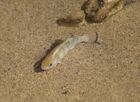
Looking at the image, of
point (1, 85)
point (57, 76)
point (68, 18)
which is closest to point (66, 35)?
point (68, 18)

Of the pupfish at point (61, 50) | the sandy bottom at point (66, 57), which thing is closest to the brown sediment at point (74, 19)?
the sandy bottom at point (66, 57)

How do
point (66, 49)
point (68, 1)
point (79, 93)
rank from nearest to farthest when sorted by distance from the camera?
point (79, 93)
point (66, 49)
point (68, 1)

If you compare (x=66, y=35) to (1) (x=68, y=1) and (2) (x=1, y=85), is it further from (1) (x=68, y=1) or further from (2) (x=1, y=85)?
(2) (x=1, y=85)

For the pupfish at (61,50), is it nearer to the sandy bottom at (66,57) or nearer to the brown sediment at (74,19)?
the sandy bottom at (66,57)

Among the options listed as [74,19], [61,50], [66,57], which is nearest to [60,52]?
[61,50]

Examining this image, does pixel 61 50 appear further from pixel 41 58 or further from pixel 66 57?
pixel 41 58

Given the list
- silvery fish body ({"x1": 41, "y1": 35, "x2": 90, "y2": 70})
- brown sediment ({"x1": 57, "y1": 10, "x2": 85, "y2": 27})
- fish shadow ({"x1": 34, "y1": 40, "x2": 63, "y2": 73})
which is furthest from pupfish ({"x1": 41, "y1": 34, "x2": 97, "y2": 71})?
brown sediment ({"x1": 57, "y1": 10, "x2": 85, "y2": 27})

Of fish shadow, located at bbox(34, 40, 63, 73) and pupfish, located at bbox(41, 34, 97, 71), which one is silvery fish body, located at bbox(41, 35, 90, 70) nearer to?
pupfish, located at bbox(41, 34, 97, 71)
